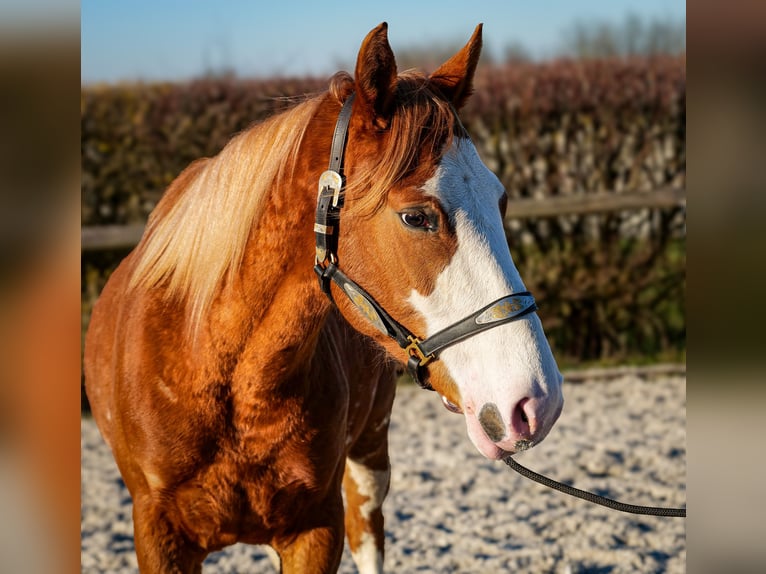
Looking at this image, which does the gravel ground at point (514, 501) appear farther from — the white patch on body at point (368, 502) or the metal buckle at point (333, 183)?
the metal buckle at point (333, 183)

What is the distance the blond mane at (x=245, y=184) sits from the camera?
1.91 m

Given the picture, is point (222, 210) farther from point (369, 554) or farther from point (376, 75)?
point (369, 554)

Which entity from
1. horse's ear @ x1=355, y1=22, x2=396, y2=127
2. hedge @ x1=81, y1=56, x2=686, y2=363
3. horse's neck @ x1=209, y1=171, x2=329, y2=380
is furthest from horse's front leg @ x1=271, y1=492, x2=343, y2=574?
hedge @ x1=81, y1=56, x2=686, y2=363

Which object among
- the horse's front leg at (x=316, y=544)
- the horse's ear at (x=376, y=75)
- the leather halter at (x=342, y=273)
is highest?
the horse's ear at (x=376, y=75)

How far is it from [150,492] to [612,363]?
5.83 m

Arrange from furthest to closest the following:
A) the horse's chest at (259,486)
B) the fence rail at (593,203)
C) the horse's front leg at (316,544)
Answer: the fence rail at (593,203) < the horse's front leg at (316,544) < the horse's chest at (259,486)

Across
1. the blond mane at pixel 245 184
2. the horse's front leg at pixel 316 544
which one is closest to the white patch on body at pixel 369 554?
the horse's front leg at pixel 316 544

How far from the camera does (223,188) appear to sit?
2176mm

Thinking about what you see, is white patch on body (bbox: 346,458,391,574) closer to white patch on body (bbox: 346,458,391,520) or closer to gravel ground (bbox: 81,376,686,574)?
white patch on body (bbox: 346,458,391,520)

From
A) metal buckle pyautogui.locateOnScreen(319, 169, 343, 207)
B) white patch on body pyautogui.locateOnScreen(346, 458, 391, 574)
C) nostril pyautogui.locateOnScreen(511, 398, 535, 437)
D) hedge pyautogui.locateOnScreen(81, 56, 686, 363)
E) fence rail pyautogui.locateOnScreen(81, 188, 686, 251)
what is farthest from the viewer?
hedge pyautogui.locateOnScreen(81, 56, 686, 363)

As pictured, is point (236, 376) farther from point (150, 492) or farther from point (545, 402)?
point (545, 402)

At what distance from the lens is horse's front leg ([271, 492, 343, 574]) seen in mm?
2426

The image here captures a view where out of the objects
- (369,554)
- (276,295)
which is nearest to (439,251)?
(276,295)
